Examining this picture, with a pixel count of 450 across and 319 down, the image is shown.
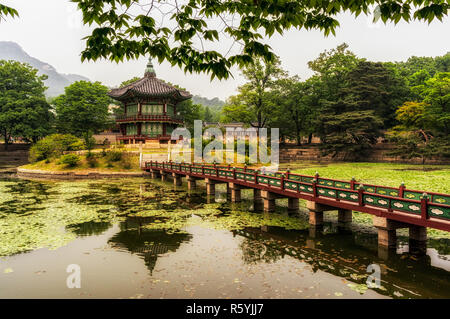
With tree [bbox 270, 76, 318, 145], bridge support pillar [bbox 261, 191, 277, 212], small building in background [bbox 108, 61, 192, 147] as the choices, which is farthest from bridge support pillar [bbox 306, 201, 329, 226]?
tree [bbox 270, 76, 318, 145]

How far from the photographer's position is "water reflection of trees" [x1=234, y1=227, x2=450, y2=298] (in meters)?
7.05

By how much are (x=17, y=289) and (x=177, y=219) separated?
285 inches

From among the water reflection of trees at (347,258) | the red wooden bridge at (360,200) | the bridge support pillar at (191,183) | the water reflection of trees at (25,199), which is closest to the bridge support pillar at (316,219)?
the red wooden bridge at (360,200)

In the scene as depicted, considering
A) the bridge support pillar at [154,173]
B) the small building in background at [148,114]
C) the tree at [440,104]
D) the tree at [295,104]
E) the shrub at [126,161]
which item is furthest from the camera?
the tree at [295,104]

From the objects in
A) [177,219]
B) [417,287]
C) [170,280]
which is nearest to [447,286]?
[417,287]

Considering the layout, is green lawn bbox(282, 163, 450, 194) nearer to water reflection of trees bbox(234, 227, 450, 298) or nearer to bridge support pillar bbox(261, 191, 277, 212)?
bridge support pillar bbox(261, 191, 277, 212)

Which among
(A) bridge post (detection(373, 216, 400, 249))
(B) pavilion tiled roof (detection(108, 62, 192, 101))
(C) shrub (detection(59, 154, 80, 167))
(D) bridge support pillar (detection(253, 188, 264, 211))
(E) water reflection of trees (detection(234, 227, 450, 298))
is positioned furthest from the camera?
(B) pavilion tiled roof (detection(108, 62, 192, 101))

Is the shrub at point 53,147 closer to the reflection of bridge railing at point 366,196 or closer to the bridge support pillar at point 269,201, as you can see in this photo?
the reflection of bridge railing at point 366,196

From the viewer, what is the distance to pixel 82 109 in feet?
168

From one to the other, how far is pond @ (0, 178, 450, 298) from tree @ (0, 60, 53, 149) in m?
42.1

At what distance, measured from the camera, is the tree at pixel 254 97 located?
47.4 meters

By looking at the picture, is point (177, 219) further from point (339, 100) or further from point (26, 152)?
point (26, 152)

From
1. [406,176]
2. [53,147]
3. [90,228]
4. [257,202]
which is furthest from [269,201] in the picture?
[53,147]

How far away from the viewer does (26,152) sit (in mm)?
51969
